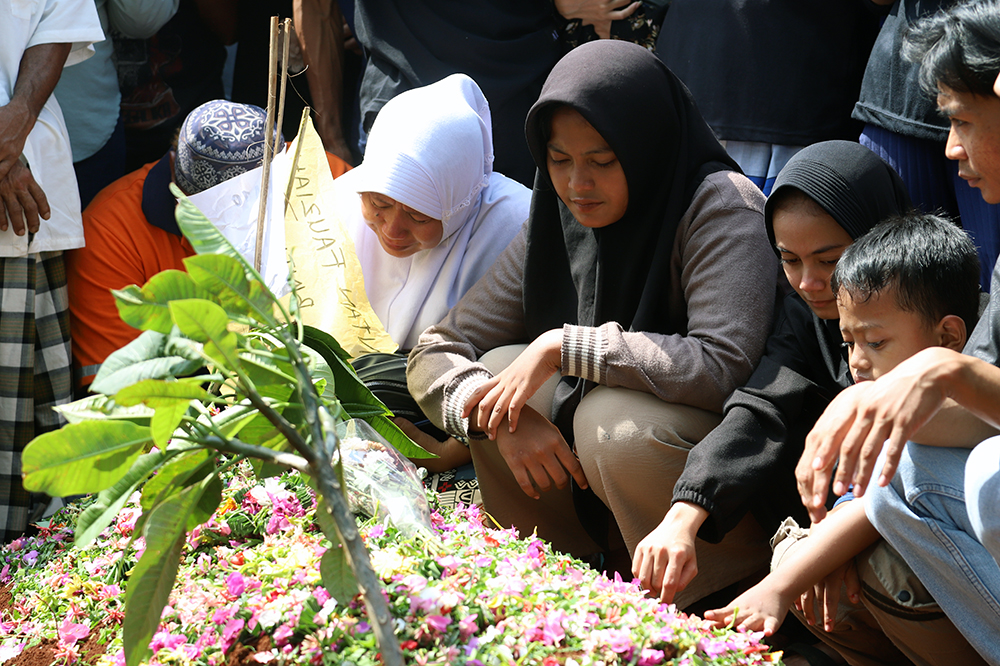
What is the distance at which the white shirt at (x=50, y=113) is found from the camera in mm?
3055

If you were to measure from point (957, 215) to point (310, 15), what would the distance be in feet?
8.75

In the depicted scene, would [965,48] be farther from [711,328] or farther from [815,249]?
[711,328]

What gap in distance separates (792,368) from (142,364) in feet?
4.99

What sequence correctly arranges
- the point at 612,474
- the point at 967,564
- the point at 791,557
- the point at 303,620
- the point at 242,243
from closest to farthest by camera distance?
1. the point at 303,620
2. the point at 967,564
3. the point at 791,557
4. the point at 612,474
5. the point at 242,243

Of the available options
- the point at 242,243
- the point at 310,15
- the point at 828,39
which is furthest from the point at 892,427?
the point at 310,15

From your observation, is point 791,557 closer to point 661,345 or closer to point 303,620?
point 661,345

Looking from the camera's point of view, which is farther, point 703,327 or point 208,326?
point 703,327

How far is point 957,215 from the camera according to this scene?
2494mm

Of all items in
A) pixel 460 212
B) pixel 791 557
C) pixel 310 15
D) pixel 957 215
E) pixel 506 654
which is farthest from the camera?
pixel 310 15

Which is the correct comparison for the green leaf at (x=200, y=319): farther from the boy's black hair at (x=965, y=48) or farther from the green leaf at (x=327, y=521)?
the boy's black hair at (x=965, y=48)

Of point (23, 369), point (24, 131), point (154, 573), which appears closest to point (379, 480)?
point (154, 573)

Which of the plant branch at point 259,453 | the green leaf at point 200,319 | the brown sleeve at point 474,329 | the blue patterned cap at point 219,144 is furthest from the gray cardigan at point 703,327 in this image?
the blue patterned cap at point 219,144

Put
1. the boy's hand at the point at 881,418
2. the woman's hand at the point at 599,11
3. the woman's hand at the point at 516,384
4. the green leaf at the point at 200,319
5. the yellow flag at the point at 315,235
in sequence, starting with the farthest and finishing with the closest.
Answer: the woman's hand at the point at 599,11 < the yellow flag at the point at 315,235 < the woman's hand at the point at 516,384 < the boy's hand at the point at 881,418 < the green leaf at the point at 200,319

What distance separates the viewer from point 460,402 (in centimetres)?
246
